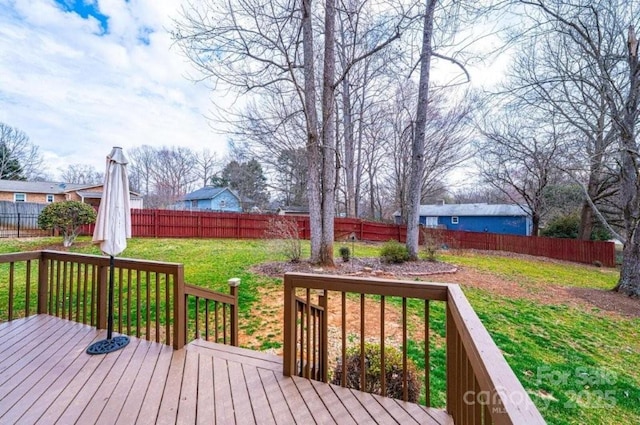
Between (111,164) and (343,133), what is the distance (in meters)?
13.2

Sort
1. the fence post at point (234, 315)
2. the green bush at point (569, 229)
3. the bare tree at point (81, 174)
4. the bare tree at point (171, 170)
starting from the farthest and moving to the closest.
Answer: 1. the bare tree at point (171, 170)
2. the bare tree at point (81, 174)
3. the green bush at point (569, 229)
4. the fence post at point (234, 315)

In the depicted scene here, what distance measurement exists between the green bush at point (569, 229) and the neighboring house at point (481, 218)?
14.7 ft

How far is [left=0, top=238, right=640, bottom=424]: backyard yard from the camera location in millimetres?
2971

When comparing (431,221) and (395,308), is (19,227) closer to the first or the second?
(395,308)

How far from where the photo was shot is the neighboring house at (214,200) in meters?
26.0

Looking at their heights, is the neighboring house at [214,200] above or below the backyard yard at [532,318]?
above

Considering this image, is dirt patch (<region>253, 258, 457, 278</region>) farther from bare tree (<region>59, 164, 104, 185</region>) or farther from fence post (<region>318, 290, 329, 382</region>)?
bare tree (<region>59, 164, 104, 185</region>)

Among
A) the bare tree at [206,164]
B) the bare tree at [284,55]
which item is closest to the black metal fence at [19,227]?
the bare tree at [284,55]

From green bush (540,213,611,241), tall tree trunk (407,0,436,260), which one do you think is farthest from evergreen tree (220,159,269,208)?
green bush (540,213,611,241)

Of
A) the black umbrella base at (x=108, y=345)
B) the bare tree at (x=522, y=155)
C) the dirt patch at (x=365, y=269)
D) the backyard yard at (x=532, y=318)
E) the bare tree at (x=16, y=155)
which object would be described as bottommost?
the backyard yard at (x=532, y=318)

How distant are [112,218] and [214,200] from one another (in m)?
24.4

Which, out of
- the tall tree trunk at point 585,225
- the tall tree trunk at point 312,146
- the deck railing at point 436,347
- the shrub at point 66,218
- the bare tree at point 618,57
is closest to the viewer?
the deck railing at point 436,347

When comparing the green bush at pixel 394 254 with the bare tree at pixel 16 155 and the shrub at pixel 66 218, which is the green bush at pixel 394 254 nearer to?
the shrub at pixel 66 218

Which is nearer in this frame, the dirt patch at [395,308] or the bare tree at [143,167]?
the dirt patch at [395,308]
